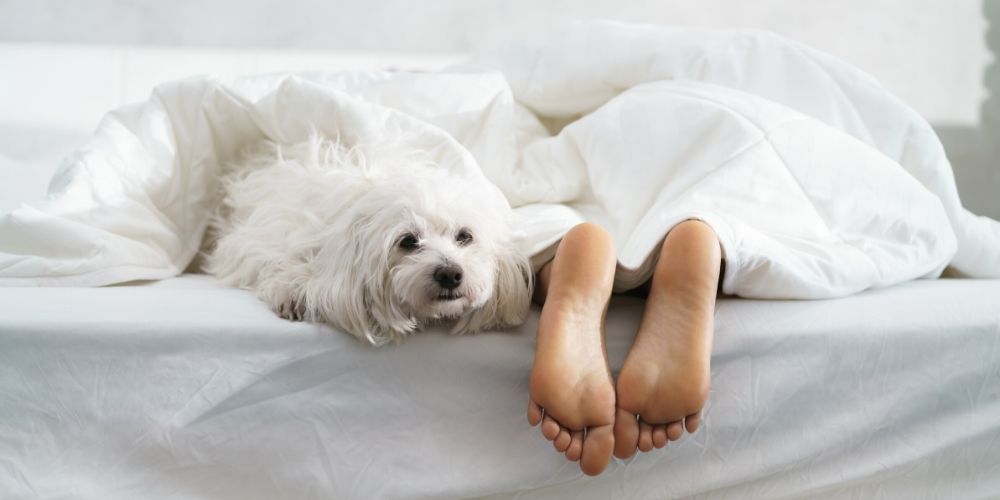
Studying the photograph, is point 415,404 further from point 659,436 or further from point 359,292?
point 659,436

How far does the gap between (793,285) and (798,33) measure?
69.5 inches

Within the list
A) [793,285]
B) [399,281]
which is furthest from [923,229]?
[399,281]

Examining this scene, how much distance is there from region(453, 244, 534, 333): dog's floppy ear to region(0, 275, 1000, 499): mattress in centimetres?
2

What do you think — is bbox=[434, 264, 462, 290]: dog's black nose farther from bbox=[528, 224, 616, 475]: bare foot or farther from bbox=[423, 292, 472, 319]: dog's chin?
bbox=[528, 224, 616, 475]: bare foot

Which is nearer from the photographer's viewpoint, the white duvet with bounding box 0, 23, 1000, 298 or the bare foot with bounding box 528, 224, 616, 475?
the bare foot with bounding box 528, 224, 616, 475

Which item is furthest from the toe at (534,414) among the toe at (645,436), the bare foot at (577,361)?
the toe at (645,436)

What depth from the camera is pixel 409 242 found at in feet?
3.44

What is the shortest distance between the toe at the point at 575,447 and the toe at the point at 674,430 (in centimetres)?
10

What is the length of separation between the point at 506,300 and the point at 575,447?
22cm

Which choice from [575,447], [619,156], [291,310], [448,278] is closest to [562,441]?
[575,447]

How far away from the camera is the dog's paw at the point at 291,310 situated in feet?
3.35

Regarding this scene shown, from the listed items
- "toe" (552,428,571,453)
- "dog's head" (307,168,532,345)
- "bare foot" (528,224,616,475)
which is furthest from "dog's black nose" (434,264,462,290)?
"toe" (552,428,571,453)

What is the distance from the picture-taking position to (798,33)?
254 centimetres

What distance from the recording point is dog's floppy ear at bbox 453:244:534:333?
1.02 metres
